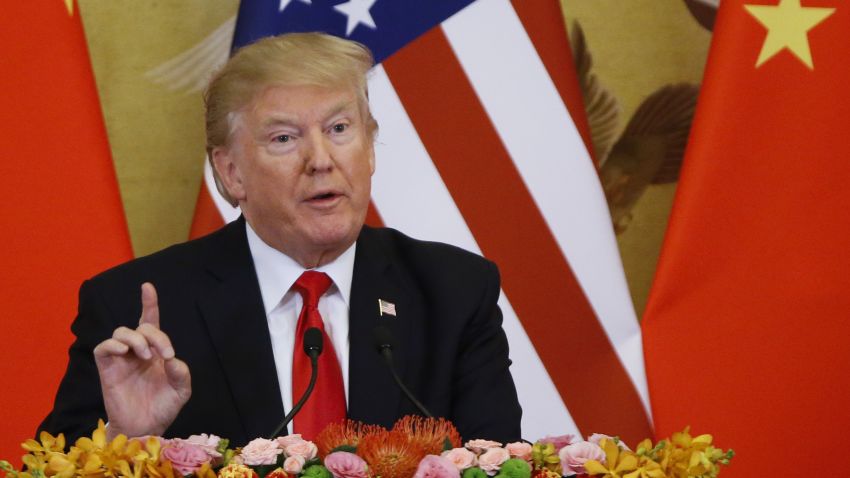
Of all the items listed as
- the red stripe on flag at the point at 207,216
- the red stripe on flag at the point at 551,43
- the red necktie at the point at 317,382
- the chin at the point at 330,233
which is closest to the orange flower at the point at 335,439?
the red necktie at the point at 317,382

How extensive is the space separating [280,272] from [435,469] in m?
0.90

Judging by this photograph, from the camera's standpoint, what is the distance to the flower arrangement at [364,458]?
55.4 inches

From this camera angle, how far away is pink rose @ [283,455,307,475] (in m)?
1.41

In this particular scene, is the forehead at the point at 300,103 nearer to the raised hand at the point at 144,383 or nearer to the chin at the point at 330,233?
the chin at the point at 330,233

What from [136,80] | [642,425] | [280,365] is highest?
[136,80]

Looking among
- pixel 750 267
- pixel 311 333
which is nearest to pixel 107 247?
pixel 311 333

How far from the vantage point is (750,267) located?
2.81 meters

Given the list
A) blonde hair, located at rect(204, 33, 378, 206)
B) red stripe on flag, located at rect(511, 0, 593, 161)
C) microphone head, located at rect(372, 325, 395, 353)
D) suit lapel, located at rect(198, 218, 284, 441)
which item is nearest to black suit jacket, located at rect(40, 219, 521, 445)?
suit lapel, located at rect(198, 218, 284, 441)

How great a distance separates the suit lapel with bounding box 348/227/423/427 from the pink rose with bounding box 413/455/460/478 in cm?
63

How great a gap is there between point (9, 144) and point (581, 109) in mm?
1435

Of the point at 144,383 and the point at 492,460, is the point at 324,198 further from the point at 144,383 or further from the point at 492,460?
the point at 492,460

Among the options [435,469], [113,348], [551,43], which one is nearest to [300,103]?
[113,348]

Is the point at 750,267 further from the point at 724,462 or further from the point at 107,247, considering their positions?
the point at 107,247

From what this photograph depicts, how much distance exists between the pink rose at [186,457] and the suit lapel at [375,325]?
64 centimetres
